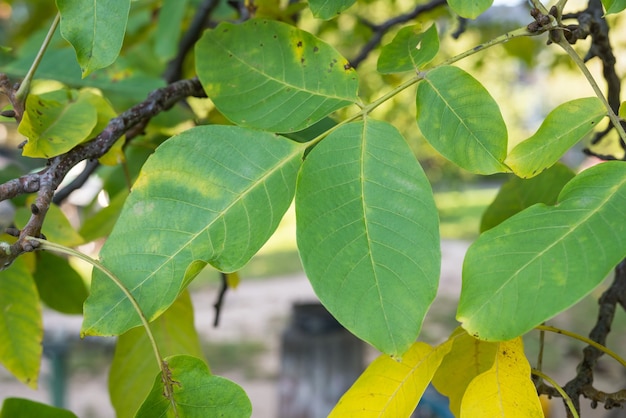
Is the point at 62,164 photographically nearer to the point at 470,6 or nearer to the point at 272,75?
the point at 272,75

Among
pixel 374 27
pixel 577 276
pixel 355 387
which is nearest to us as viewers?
pixel 577 276

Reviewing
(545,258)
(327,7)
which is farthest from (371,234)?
(327,7)

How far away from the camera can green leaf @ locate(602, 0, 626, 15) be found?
20.0 inches

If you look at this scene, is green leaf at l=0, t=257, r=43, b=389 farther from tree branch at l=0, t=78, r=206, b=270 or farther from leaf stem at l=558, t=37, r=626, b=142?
leaf stem at l=558, t=37, r=626, b=142

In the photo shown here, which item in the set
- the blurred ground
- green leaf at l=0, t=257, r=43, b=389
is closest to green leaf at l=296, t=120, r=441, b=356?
green leaf at l=0, t=257, r=43, b=389

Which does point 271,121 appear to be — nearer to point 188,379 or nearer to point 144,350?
point 188,379

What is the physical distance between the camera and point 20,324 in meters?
0.72

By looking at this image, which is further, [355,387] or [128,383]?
[128,383]

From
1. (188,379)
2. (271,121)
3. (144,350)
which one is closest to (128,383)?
(144,350)

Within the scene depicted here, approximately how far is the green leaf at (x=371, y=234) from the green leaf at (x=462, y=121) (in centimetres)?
4

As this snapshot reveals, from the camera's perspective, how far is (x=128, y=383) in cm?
73

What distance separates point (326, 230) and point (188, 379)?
16cm

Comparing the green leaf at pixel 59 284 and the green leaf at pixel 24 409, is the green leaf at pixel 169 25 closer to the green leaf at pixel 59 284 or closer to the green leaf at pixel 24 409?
the green leaf at pixel 59 284

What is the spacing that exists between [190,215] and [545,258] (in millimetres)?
266
